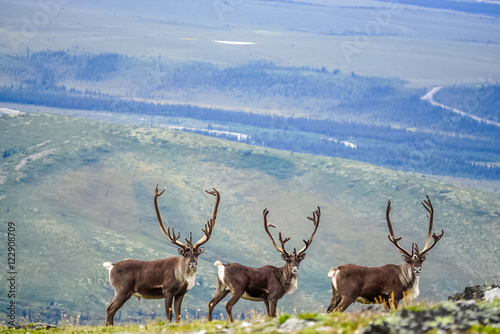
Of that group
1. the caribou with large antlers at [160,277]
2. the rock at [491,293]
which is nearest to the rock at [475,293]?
the rock at [491,293]

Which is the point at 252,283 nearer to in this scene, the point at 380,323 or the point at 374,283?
the point at 374,283

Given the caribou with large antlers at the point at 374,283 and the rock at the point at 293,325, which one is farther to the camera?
the caribou with large antlers at the point at 374,283

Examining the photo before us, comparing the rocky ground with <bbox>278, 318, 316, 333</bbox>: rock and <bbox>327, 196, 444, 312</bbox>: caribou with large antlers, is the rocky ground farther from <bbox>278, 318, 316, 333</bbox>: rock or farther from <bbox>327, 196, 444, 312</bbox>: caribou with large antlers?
<bbox>327, 196, 444, 312</bbox>: caribou with large antlers

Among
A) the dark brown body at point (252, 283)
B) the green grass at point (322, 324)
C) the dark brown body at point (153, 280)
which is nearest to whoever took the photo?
the green grass at point (322, 324)

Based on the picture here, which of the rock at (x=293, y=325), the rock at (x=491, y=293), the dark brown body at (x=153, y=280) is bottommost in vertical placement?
the dark brown body at (x=153, y=280)

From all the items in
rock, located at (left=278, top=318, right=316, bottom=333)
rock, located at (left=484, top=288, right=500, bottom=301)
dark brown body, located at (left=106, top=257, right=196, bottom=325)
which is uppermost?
rock, located at (left=278, top=318, right=316, bottom=333)

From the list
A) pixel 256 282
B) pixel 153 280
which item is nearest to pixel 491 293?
pixel 256 282

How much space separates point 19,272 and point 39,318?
722 inches

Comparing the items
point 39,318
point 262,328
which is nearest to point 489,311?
point 262,328

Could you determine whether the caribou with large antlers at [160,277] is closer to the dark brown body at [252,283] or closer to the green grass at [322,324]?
the dark brown body at [252,283]

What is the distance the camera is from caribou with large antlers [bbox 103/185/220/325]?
97.1 feet

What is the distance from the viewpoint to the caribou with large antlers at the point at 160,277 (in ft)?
97.1

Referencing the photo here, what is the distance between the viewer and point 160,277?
29812 mm

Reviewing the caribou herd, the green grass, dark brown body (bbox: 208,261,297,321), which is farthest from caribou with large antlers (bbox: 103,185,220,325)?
the green grass
